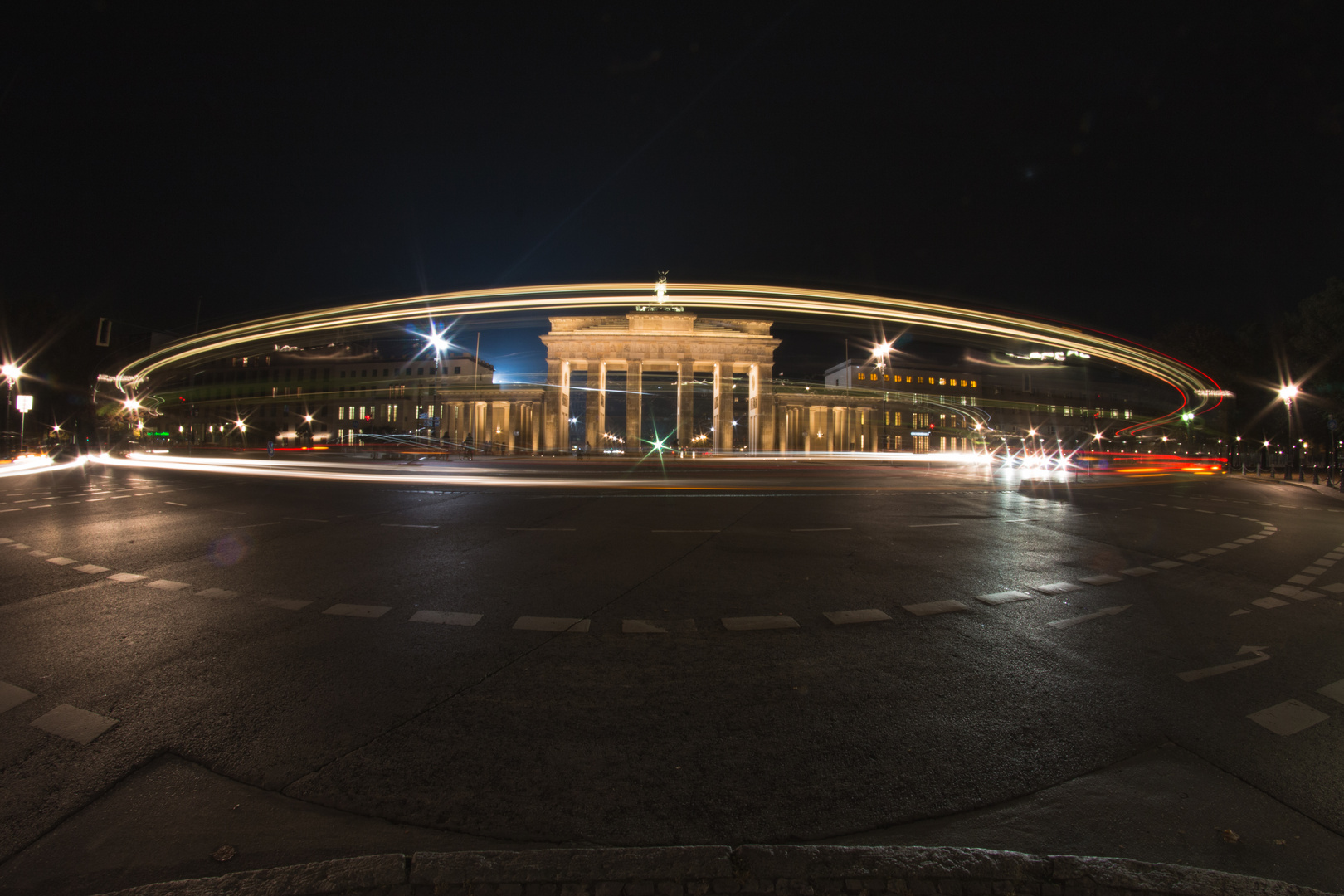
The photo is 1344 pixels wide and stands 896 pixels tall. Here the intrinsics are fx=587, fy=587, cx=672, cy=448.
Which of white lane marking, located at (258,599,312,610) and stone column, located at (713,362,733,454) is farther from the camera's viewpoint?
stone column, located at (713,362,733,454)

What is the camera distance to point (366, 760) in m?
2.76

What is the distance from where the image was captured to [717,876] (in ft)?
6.57

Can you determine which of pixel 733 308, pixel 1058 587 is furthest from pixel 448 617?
pixel 733 308

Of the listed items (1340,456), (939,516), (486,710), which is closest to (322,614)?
(486,710)

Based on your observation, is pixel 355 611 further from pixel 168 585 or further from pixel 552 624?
pixel 168 585

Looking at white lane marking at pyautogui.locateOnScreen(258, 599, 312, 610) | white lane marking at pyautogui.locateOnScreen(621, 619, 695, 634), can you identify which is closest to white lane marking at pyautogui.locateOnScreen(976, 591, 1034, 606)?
white lane marking at pyautogui.locateOnScreen(621, 619, 695, 634)

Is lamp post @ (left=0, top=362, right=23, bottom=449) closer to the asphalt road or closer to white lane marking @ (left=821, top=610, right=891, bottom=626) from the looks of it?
the asphalt road

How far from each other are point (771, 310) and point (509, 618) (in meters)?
18.4

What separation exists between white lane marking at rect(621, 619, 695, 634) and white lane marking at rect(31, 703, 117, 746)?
10.2 feet

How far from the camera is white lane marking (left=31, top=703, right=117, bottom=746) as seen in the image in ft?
9.81

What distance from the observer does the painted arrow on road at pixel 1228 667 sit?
4012 millimetres

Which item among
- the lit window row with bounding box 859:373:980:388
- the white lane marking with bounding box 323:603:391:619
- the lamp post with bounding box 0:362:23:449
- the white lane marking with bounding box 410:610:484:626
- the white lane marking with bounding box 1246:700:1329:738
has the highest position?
the lit window row with bounding box 859:373:980:388

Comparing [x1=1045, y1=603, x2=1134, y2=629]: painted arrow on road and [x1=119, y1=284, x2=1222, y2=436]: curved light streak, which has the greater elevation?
[x1=119, y1=284, x2=1222, y2=436]: curved light streak

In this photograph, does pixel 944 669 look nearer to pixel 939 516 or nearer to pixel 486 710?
pixel 486 710
